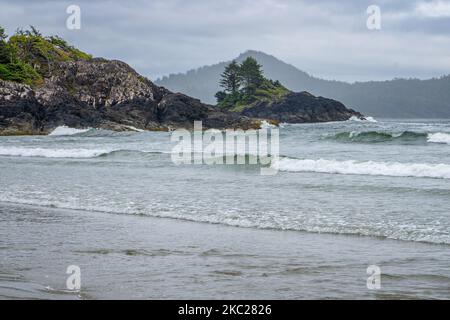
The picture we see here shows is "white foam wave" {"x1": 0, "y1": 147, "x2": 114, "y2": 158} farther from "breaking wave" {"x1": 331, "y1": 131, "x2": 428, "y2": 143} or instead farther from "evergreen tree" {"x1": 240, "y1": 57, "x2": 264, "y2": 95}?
"evergreen tree" {"x1": 240, "y1": 57, "x2": 264, "y2": 95}

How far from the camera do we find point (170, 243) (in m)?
9.95

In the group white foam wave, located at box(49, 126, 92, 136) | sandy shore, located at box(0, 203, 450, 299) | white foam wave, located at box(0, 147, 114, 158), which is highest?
white foam wave, located at box(49, 126, 92, 136)

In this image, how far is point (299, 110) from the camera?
107 m

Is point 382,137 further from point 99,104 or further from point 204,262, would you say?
point 99,104

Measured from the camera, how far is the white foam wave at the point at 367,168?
20.4 m

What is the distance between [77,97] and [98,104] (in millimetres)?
2616

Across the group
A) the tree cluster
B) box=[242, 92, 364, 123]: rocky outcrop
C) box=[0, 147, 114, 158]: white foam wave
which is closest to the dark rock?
box=[0, 147, 114, 158]: white foam wave

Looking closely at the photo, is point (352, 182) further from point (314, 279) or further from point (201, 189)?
point (314, 279)

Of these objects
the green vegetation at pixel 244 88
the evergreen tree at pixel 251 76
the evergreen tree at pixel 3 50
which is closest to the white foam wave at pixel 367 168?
the evergreen tree at pixel 3 50

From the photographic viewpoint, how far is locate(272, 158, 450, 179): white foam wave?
66.9ft

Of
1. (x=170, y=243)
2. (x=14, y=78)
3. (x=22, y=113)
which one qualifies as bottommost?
(x=170, y=243)
